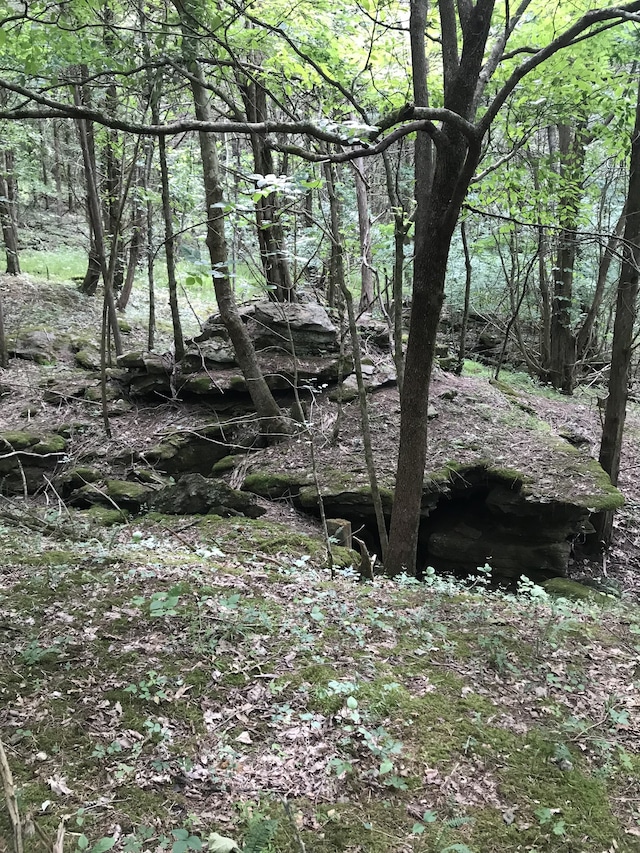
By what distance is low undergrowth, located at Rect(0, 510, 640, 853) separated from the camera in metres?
2.47

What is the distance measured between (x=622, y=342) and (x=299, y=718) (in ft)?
24.6

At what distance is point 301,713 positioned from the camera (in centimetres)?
316

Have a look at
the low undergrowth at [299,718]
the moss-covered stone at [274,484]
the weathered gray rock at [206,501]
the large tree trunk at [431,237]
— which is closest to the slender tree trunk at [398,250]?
the large tree trunk at [431,237]

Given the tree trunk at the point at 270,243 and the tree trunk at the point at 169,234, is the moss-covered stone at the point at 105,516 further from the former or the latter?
the tree trunk at the point at 270,243

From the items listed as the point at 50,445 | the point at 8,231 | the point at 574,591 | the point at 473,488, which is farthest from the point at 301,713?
the point at 8,231

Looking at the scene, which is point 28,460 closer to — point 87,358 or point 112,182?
point 87,358

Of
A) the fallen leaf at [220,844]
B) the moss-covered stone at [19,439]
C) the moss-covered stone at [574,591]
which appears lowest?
the moss-covered stone at [574,591]

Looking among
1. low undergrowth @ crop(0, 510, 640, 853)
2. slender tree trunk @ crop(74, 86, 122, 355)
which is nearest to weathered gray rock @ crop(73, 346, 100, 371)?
slender tree trunk @ crop(74, 86, 122, 355)

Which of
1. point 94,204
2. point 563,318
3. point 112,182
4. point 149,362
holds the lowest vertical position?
point 149,362

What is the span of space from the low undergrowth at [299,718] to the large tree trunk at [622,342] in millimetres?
4348

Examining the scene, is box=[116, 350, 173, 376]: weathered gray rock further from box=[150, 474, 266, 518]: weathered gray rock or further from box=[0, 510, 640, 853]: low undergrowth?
box=[0, 510, 640, 853]: low undergrowth

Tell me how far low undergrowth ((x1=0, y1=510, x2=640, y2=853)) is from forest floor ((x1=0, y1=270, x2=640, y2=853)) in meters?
0.01

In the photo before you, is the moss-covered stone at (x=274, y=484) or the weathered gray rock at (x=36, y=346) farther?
the weathered gray rock at (x=36, y=346)

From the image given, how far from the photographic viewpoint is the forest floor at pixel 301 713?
247cm
